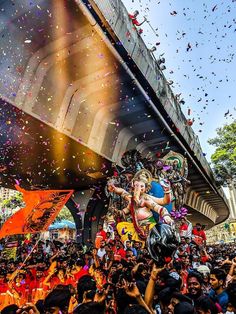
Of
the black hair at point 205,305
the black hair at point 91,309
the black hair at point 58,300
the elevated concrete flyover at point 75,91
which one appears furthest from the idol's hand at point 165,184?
the black hair at point 91,309

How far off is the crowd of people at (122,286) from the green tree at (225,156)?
1214cm

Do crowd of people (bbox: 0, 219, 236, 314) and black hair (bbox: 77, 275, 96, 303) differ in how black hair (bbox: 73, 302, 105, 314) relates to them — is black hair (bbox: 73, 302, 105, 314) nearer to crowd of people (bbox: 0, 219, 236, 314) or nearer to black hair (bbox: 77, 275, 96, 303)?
crowd of people (bbox: 0, 219, 236, 314)

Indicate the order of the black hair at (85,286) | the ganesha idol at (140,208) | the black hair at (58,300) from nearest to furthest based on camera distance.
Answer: the black hair at (58,300) → the black hair at (85,286) → the ganesha idol at (140,208)

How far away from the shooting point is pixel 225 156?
21.8m

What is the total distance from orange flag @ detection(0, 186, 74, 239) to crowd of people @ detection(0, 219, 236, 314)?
1503 millimetres

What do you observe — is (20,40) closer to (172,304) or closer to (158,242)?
(158,242)

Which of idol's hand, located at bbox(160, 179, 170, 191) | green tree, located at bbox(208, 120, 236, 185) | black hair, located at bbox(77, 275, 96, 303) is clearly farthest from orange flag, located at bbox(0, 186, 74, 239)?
A: green tree, located at bbox(208, 120, 236, 185)

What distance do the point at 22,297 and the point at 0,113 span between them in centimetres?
392

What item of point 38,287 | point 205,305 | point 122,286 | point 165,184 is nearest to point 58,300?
point 122,286

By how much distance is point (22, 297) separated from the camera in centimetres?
615

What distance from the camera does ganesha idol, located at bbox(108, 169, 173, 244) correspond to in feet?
27.0

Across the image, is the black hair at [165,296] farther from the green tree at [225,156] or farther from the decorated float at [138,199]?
the green tree at [225,156]

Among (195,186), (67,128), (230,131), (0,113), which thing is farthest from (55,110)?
(230,131)

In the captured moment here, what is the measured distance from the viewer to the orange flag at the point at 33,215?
29.8 ft
